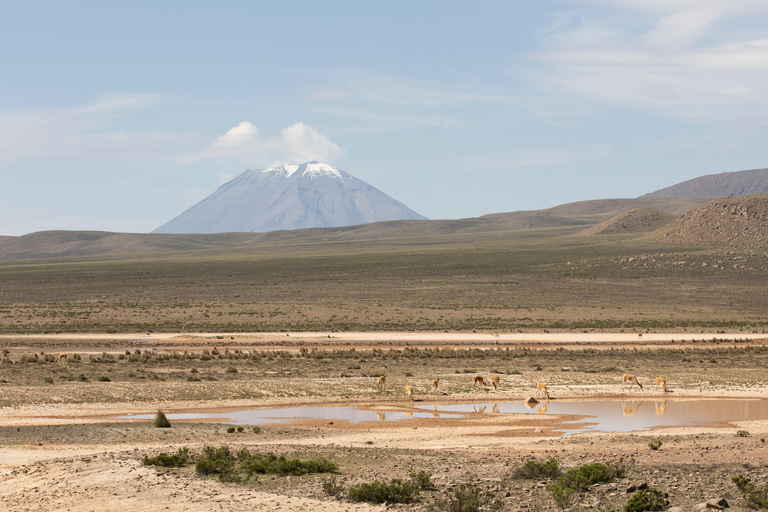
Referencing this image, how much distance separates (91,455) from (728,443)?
39.4 ft

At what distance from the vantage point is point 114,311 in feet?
195

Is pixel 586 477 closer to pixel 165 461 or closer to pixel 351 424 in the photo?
pixel 165 461

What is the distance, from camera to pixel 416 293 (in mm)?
70000

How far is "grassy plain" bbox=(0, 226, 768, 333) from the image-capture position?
52.2 meters

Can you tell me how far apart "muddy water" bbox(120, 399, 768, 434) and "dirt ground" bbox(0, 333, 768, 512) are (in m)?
0.74

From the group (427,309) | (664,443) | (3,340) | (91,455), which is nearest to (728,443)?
(664,443)

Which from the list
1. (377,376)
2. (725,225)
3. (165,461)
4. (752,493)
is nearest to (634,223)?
(725,225)

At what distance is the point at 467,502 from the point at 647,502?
2358mm

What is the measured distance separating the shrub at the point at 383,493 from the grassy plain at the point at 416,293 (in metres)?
38.2

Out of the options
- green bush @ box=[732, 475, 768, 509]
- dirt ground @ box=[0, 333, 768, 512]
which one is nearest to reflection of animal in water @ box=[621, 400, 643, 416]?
dirt ground @ box=[0, 333, 768, 512]

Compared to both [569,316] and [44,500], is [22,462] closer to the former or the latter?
[44,500]

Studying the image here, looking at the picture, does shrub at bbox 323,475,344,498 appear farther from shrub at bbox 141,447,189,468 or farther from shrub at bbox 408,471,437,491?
shrub at bbox 141,447,189,468

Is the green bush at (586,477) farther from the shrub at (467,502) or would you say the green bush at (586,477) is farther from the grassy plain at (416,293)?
the grassy plain at (416,293)

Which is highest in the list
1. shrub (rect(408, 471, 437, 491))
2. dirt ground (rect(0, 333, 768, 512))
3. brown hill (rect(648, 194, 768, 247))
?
brown hill (rect(648, 194, 768, 247))
